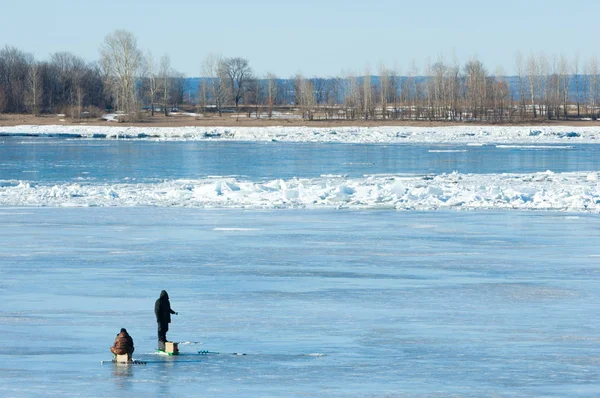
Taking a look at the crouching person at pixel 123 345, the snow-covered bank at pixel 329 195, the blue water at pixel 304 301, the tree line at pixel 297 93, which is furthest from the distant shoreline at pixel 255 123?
the crouching person at pixel 123 345

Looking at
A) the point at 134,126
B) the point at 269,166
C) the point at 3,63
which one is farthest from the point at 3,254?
the point at 3,63

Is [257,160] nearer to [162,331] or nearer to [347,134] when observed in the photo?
[347,134]

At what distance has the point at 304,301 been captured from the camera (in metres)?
9.91

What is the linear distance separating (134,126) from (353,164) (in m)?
32.5

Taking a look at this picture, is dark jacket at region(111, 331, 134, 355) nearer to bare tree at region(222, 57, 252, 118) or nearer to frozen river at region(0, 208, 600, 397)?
frozen river at region(0, 208, 600, 397)

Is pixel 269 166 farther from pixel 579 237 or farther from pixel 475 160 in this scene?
pixel 579 237

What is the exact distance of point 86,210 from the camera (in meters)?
18.3

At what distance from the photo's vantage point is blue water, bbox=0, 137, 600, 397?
7.17 m

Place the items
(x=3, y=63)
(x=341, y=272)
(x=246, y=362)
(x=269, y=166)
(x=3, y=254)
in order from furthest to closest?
(x=3, y=63)
(x=269, y=166)
(x=3, y=254)
(x=341, y=272)
(x=246, y=362)

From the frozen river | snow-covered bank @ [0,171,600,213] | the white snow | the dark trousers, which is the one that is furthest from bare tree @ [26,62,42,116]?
the dark trousers

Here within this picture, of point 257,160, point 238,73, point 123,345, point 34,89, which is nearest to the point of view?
point 123,345

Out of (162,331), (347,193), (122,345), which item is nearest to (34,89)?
(347,193)

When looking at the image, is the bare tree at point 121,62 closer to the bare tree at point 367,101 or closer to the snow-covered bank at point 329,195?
the bare tree at point 367,101

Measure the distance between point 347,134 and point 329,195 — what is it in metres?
30.9
